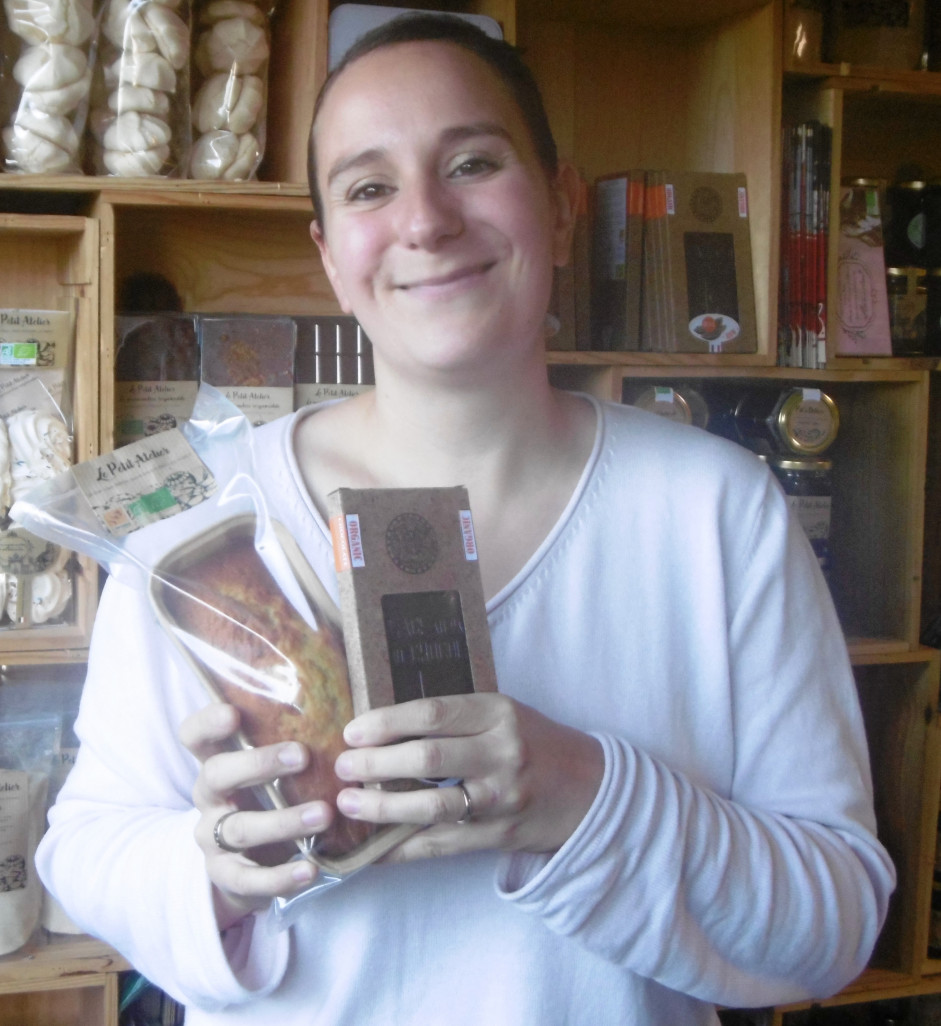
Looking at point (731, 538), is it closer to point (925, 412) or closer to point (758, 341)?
point (758, 341)

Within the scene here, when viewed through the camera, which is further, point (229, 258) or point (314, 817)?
point (229, 258)

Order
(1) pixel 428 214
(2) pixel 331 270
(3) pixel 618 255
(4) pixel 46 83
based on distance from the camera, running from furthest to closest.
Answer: (3) pixel 618 255 → (4) pixel 46 83 → (2) pixel 331 270 → (1) pixel 428 214

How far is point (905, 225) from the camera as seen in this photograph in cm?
184

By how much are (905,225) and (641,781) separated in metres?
1.50

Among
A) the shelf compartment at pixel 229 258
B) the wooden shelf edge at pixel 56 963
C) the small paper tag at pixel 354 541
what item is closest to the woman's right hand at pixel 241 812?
the small paper tag at pixel 354 541

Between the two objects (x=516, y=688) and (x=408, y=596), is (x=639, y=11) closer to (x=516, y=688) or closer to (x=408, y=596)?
(x=516, y=688)

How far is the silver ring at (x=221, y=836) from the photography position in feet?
2.10

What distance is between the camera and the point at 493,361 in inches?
32.3

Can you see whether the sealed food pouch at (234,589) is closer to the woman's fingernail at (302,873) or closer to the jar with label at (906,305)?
the woman's fingernail at (302,873)

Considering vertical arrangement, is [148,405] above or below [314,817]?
above

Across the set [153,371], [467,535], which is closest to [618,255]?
[153,371]

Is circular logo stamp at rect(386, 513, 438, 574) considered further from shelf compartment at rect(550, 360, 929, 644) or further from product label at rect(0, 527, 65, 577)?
shelf compartment at rect(550, 360, 929, 644)

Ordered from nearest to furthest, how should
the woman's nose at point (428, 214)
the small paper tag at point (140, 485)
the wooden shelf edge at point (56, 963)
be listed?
the small paper tag at point (140, 485) < the woman's nose at point (428, 214) < the wooden shelf edge at point (56, 963)

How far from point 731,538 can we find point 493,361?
0.87 feet
